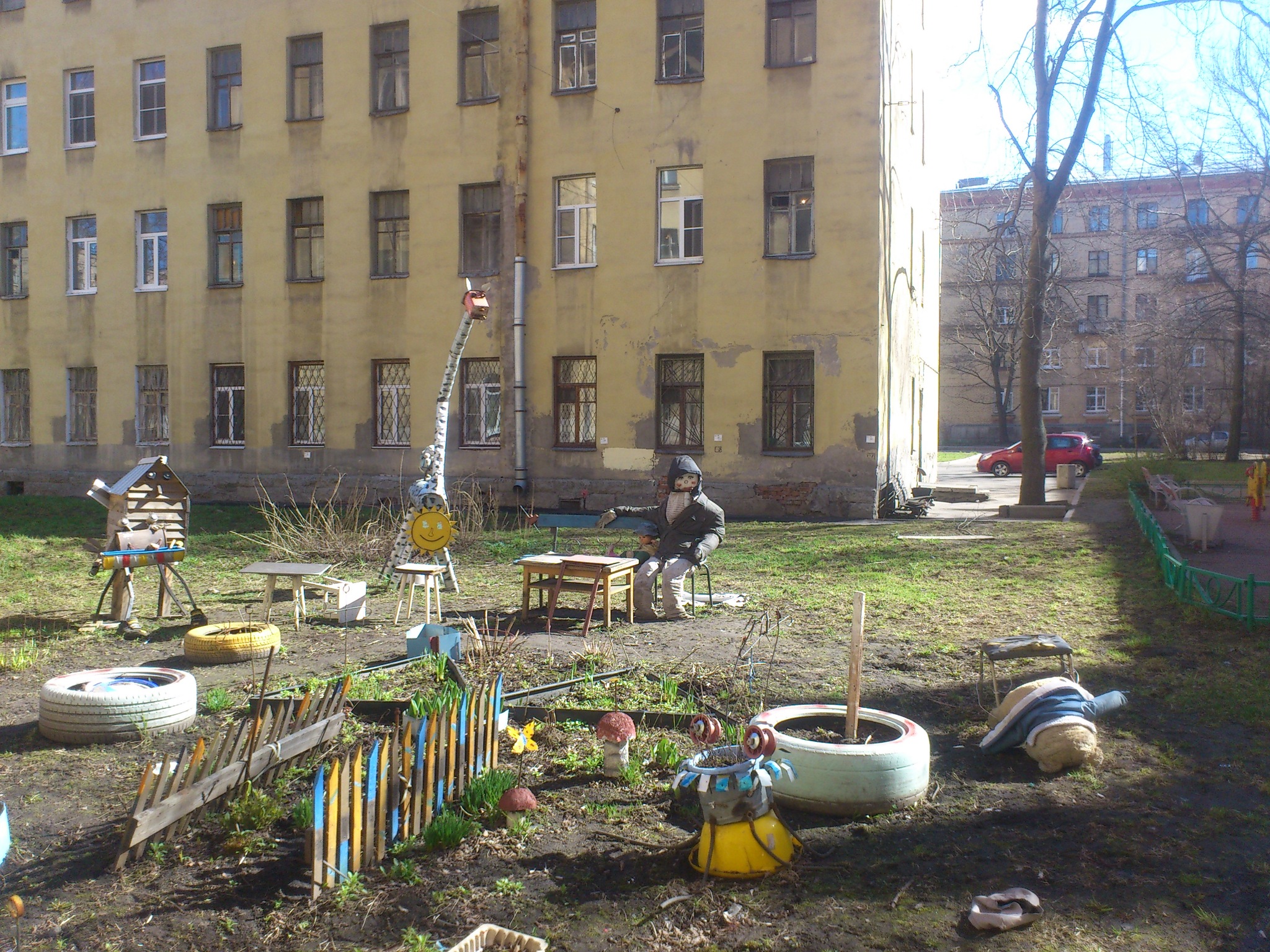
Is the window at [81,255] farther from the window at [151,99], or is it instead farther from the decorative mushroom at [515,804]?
the decorative mushroom at [515,804]

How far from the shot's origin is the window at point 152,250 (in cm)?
2334

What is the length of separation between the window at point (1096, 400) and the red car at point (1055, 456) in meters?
18.6

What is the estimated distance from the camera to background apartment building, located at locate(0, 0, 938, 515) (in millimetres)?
18875

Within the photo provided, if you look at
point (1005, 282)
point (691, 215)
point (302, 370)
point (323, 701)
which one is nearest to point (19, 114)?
point (302, 370)

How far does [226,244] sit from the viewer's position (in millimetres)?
22844

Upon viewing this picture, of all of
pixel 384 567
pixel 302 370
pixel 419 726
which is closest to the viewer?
pixel 419 726

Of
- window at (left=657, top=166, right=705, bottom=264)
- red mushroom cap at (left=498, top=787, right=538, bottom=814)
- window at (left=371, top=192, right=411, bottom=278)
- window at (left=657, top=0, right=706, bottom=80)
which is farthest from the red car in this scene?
red mushroom cap at (left=498, top=787, right=538, bottom=814)

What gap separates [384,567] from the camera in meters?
11.4

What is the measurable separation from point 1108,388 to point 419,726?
55353 mm

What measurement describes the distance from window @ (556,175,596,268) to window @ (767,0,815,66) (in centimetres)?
427

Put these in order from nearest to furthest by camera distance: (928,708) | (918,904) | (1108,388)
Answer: (918,904)
(928,708)
(1108,388)

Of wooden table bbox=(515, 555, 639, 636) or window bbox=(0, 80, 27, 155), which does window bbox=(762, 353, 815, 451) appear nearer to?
wooden table bbox=(515, 555, 639, 636)

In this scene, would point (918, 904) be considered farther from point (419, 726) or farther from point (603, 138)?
point (603, 138)

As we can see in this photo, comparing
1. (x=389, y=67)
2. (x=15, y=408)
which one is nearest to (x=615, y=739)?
(x=389, y=67)
